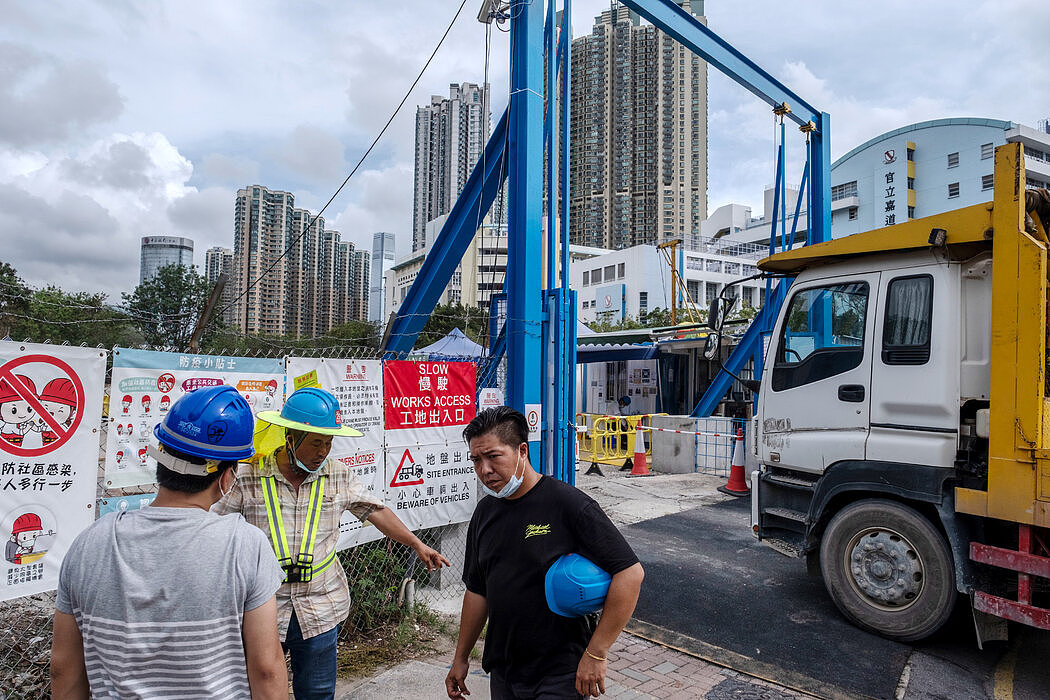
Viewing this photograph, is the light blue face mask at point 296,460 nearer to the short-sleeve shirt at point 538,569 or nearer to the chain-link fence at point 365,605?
the short-sleeve shirt at point 538,569

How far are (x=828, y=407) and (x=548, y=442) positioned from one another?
231cm

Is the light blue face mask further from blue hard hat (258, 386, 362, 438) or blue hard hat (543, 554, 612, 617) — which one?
blue hard hat (543, 554, 612, 617)

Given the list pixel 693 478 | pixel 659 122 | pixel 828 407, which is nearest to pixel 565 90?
pixel 828 407

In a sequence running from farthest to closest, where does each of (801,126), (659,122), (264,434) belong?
(659,122) < (801,126) < (264,434)

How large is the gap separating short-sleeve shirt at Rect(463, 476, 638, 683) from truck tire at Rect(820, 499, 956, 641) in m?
3.44

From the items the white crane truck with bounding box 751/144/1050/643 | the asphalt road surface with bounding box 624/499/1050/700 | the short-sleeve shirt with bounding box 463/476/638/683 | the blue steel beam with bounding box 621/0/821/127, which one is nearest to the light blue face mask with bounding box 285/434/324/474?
the short-sleeve shirt with bounding box 463/476/638/683

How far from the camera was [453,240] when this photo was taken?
6.86 metres

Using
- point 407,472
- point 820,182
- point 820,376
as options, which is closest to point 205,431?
point 407,472

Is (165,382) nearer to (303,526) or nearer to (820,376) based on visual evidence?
(303,526)

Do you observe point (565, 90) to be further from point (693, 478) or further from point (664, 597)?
point (693, 478)

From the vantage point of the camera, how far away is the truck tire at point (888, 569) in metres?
4.48

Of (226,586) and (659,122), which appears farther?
(659,122)

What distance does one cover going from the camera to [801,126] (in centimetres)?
991

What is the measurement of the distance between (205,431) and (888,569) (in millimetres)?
4875
